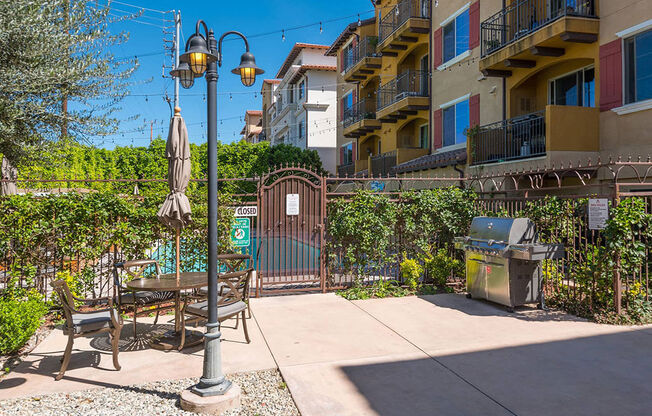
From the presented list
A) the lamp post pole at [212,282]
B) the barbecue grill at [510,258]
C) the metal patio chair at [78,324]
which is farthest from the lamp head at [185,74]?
the barbecue grill at [510,258]

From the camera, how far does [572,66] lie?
483 inches

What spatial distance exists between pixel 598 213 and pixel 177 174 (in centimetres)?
611

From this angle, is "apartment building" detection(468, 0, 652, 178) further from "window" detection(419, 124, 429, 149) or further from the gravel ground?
the gravel ground

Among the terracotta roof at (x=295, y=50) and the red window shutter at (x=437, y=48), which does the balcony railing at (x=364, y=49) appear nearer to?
the red window shutter at (x=437, y=48)

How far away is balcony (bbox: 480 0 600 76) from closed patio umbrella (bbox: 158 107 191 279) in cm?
936

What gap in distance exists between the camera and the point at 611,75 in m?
10.4

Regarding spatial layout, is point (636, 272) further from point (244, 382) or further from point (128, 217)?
point (128, 217)

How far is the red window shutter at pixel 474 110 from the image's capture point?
15054 millimetres

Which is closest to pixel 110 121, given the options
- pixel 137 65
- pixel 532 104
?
pixel 137 65

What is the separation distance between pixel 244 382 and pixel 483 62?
12275 millimetres

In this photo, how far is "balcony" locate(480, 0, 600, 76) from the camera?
421 inches

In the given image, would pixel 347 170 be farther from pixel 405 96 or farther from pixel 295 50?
pixel 295 50

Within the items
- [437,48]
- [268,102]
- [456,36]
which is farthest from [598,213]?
[268,102]

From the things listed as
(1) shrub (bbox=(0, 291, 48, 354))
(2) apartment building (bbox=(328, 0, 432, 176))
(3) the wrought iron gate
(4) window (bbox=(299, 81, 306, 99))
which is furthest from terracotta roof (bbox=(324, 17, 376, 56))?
(1) shrub (bbox=(0, 291, 48, 354))
